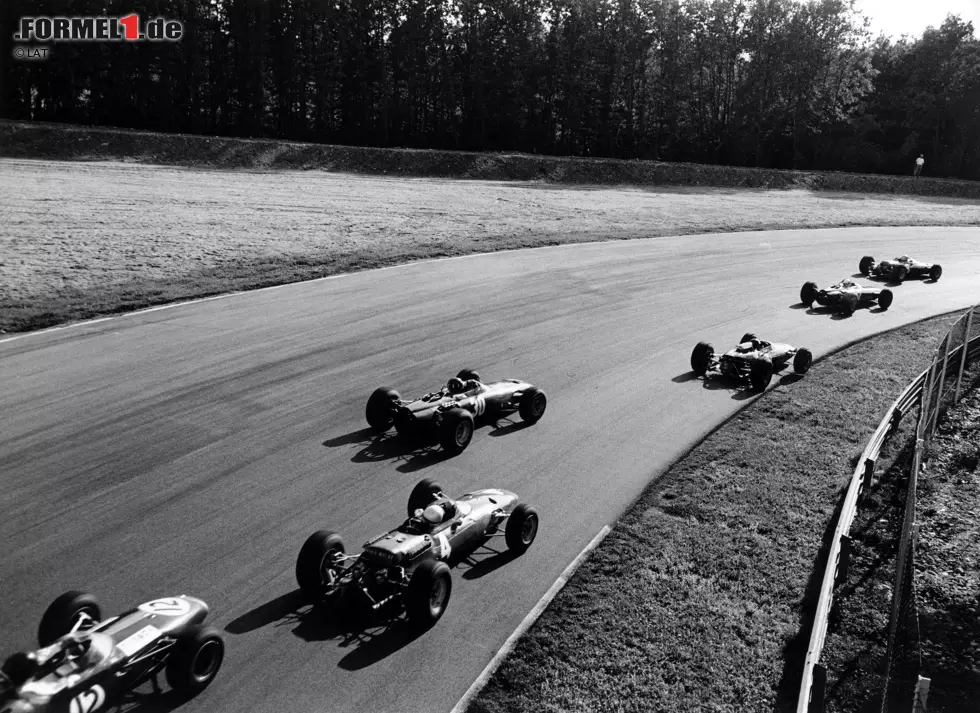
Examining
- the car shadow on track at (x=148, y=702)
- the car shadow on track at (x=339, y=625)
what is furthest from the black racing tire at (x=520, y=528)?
the car shadow on track at (x=148, y=702)

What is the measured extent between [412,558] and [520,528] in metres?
1.68

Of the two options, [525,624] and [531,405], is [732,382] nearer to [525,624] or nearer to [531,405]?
[531,405]

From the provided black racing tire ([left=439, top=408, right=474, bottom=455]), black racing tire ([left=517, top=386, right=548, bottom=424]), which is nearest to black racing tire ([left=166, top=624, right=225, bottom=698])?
black racing tire ([left=439, top=408, right=474, bottom=455])

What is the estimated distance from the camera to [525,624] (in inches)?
363

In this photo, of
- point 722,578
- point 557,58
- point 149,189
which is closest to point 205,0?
point 557,58

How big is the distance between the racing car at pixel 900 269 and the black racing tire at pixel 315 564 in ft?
91.3

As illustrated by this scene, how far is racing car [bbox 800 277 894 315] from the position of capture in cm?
2519

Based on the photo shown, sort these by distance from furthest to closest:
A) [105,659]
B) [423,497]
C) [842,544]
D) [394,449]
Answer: [394,449] < [423,497] < [842,544] < [105,659]

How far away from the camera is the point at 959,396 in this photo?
17344 millimetres

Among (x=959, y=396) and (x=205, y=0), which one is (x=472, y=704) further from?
(x=205, y=0)

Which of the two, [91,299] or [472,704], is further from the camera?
[91,299]

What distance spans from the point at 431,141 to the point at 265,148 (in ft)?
60.4

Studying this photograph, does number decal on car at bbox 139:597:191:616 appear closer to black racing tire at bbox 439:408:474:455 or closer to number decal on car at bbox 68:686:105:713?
number decal on car at bbox 68:686:105:713

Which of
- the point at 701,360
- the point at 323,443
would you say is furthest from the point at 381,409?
the point at 701,360
